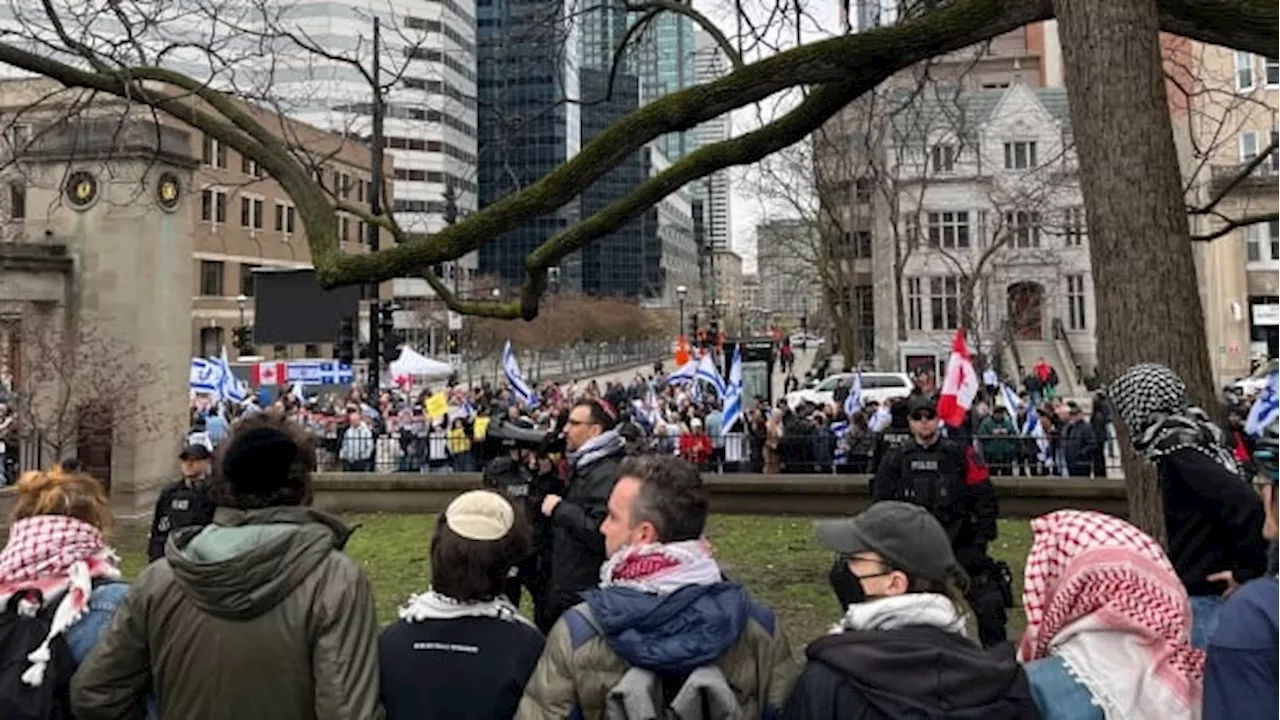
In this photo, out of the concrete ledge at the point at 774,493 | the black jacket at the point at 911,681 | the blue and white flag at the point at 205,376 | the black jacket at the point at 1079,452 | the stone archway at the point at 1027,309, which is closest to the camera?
the black jacket at the point at 911,681

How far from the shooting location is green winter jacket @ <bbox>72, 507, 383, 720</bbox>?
281cm

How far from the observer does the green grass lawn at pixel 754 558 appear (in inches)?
344

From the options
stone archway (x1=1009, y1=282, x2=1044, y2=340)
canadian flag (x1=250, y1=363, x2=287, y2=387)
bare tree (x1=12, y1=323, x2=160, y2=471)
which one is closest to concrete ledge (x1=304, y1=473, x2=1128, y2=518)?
bare tree (x1=12, y1=323, x2=160, y2=471)

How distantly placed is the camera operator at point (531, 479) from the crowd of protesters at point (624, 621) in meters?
2.84

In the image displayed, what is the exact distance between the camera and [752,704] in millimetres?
2662

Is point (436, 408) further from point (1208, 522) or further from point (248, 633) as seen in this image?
point (1208, 522)

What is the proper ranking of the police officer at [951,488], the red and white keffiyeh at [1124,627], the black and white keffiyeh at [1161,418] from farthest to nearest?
1. the police officer at [951,488]
2. the black and white keffiyeh at [1161,418]
3. the red and white keffiyeh at [1124,627]

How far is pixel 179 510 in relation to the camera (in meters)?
7.21

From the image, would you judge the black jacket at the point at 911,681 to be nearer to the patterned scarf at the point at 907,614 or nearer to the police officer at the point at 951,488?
the patterned scarf at the point at 907,614

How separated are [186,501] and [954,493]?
5.43 metres

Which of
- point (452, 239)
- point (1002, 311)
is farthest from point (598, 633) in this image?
point (1002, 311)

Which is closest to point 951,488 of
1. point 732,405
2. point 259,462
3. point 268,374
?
point 259,462

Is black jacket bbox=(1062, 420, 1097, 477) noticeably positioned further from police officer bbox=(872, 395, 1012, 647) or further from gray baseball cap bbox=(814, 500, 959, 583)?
gray baseball cap bbox=(814, 500, 959, 583)

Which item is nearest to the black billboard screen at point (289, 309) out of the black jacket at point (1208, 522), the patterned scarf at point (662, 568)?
the patterned scarf at point (662, 568)
